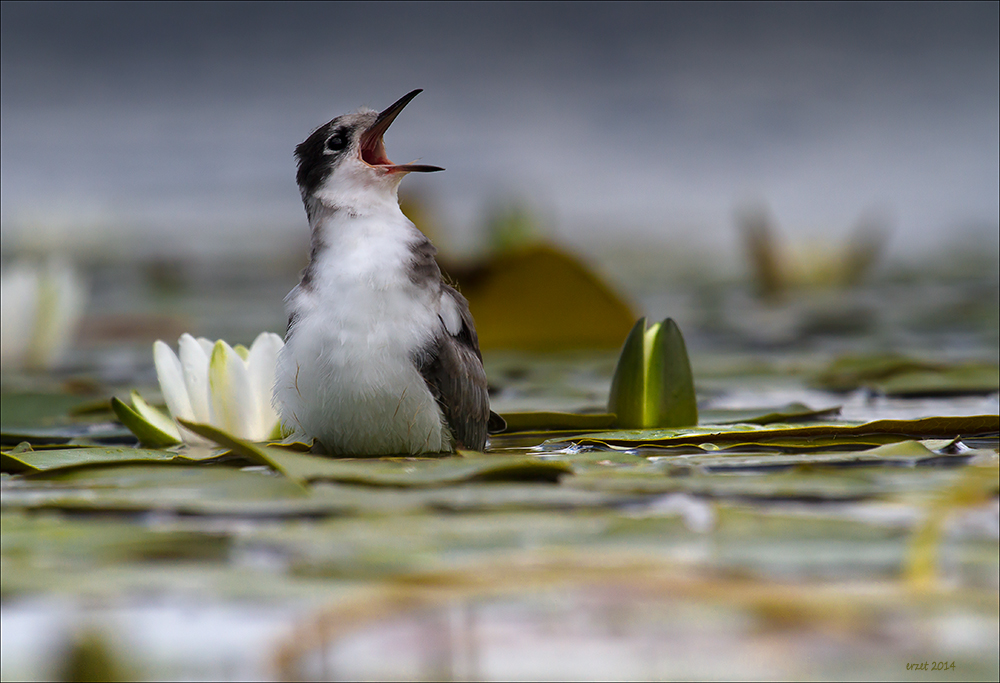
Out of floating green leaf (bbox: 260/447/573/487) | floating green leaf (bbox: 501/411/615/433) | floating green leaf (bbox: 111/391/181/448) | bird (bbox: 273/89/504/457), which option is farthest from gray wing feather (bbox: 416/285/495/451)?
floating green leaf (bbox: 111/391/181/448)

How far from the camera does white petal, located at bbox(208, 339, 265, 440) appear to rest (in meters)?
0.93

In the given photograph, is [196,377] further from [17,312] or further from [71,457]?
[17,312]

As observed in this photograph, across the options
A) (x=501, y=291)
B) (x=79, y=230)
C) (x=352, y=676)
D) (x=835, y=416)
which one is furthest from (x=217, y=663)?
(x=79, y=230)

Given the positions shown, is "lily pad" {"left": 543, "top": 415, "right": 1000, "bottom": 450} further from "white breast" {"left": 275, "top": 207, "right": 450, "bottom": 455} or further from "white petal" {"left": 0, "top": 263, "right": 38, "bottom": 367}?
"white petal" {"left": 0, "top": 263, "right": 38, "bottom": 367}

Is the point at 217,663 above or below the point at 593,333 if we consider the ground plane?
below

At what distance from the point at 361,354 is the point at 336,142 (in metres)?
0.27

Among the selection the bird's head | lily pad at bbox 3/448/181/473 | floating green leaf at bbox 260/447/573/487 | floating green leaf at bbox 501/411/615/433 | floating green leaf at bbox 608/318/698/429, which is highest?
the bird's head

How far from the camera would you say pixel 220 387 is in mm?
934

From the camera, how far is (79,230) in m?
3.02

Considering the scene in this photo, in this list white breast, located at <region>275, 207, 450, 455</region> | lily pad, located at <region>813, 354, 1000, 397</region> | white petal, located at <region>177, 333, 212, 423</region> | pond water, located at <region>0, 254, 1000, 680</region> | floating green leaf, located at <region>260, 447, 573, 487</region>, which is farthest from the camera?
lily pad, located at <region>813, 354, 1000, 397</region>

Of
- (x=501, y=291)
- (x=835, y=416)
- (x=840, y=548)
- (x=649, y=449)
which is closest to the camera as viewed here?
(x=840, y=548)

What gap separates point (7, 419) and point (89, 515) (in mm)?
697

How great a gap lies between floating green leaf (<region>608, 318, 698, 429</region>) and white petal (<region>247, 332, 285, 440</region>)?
362 mm

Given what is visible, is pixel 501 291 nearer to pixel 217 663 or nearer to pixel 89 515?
pixel 89 515
